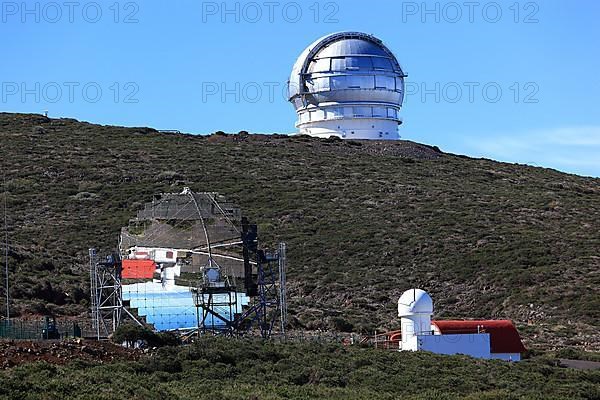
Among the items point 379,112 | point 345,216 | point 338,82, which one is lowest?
point 345,216

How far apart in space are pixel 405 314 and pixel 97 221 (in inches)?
1131

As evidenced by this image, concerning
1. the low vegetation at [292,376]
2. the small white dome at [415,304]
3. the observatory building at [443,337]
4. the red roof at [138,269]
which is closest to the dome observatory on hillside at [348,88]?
the observatory building at [443,337]

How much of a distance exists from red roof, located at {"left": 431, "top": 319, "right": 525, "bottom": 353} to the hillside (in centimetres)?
550

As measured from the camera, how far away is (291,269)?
54.4 m

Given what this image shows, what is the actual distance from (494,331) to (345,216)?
85.3ft

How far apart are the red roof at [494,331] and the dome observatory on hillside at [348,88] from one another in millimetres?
45337

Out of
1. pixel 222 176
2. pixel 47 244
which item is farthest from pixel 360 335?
pixel 222 176

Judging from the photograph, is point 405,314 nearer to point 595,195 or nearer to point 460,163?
point 595,195

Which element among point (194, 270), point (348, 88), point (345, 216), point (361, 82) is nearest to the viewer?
point (194, 270)

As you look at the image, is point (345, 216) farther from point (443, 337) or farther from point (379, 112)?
point (443, 337)

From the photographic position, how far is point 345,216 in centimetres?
6291

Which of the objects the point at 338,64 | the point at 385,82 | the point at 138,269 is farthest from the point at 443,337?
the point at 385,82

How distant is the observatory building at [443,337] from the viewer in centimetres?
3562

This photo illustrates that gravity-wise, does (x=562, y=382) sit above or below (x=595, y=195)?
below
